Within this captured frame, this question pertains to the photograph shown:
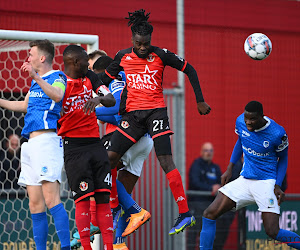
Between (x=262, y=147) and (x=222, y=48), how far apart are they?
519 cm

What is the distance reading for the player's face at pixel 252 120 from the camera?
721 centimetres

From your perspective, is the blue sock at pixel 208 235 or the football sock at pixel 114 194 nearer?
the football sock at pixel 114 194

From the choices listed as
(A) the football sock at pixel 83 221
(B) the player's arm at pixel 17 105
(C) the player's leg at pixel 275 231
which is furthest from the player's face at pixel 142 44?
(C) the player's leg at pixel 275 231

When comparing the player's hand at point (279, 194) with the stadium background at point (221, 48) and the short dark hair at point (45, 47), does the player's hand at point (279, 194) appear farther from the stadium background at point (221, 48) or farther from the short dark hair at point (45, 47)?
the stadium background at point (221, 48)

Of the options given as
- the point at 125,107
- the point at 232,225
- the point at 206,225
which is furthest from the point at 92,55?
the point at 232,225

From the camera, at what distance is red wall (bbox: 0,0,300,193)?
37.2 feet

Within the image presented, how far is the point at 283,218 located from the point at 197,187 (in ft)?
4.43

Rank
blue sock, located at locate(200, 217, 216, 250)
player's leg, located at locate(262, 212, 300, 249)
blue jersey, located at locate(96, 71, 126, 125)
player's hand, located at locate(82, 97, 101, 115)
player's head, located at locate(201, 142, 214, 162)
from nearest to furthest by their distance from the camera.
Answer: player's hand, located at locate(82, 97, 101, 115) → blue jersey, located at locate(96, 71, 126, 125) → blue sock, located at locate(200, 217, 216, 250) → player's leg, located at locate(262, 212, 300, 249) → player's head, located at locate(201, 142, 214, 162)

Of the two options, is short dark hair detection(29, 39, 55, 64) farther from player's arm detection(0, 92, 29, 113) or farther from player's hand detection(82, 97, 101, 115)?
player's hand detection(82, 97, 101, 115)

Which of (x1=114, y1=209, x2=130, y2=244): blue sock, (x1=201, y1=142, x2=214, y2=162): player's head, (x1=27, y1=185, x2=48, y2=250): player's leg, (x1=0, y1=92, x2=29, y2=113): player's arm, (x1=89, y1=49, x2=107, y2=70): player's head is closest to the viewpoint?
(x1=27, y1=185, x2=48, y2=250): player's leg

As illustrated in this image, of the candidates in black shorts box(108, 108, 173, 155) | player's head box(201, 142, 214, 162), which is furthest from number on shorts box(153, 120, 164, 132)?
player's head box(201, 142, 214, 162)

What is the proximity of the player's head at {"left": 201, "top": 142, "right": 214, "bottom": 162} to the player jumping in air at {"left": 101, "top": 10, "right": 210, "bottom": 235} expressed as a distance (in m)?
4.21

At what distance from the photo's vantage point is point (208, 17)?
1228 cm

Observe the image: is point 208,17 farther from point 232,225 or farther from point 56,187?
point 56,187
